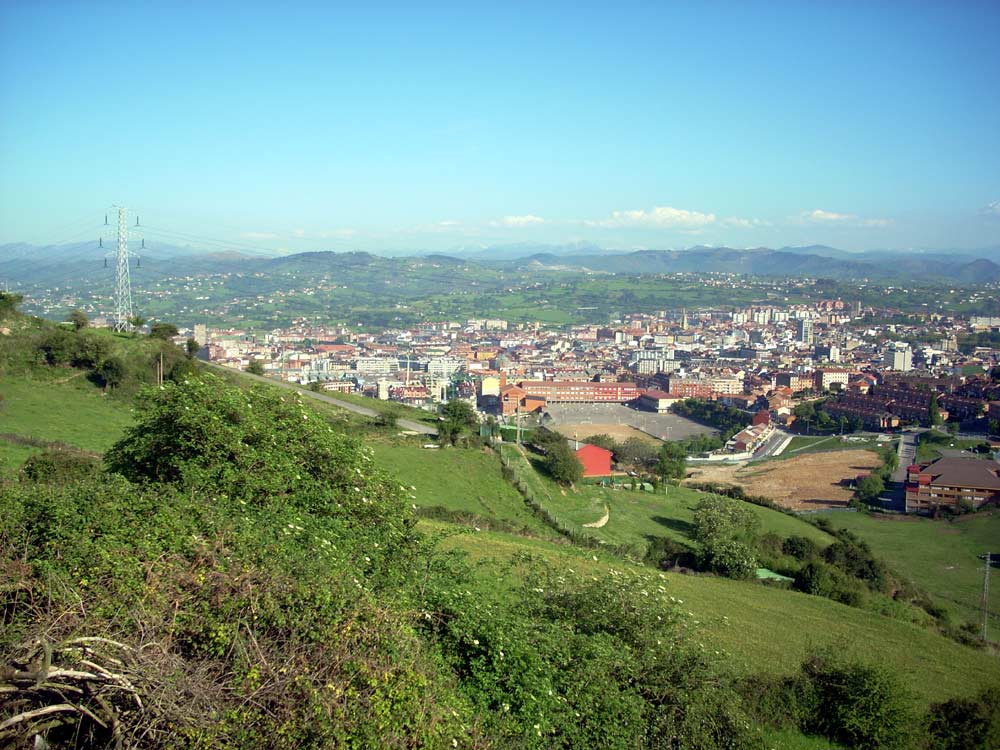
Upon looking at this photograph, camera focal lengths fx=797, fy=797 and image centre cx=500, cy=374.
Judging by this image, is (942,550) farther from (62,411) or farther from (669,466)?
(62,411)

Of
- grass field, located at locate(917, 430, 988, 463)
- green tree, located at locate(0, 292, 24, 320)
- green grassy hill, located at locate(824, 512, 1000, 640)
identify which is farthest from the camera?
grass field, located at locate(917, 430, 988, 463)

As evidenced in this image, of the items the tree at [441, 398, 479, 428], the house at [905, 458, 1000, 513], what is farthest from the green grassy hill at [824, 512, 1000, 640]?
the tree at [441, 398, 479, 428]

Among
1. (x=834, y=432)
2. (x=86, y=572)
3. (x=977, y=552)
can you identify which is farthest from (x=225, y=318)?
(x=86, y=572)

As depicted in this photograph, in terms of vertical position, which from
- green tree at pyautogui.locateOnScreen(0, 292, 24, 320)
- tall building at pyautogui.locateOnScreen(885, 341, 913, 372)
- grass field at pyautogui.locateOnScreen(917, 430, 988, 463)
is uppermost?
green tree at pyautogui.locateOnScreen(0, 292, 24, 320)

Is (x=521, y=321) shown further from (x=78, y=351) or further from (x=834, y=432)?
(x=78, y=351)

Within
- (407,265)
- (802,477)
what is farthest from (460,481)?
(407,265)

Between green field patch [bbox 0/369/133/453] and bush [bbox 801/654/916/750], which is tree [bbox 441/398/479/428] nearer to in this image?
green field patch [bbox 0/369/133/453]

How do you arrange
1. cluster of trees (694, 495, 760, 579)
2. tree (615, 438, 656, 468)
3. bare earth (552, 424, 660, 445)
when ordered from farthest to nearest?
bare earth (552, 424, 660, 445) → tree (615, 438, 656, 468) → cluster of trees (694, 495, 760, 579)
